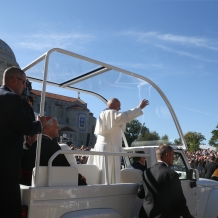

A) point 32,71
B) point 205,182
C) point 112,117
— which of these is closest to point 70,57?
point 32,71

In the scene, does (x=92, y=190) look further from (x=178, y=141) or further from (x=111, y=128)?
(x=178, y=141)

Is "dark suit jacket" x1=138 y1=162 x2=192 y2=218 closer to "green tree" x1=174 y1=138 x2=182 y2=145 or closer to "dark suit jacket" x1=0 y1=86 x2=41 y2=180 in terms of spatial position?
"green tree" x1=174 y1=138 x2=182 y2=145

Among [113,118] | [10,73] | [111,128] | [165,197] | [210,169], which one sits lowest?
[165,197]

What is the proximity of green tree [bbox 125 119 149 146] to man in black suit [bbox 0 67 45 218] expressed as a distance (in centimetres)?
242

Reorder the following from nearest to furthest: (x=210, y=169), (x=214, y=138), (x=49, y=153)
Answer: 1. (x=49, y=153)
2. (x=210, y=169)
3. (x=214, y=138)

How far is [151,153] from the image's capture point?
4332mm

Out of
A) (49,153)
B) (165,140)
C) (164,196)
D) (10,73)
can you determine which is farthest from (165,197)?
(10,73)

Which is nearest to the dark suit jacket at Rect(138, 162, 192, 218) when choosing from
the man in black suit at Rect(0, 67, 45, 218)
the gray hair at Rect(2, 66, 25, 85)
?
the man in black suit at Rect(0, 67, 45, 218)

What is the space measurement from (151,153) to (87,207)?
1379mm

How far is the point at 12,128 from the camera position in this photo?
9.47 feet

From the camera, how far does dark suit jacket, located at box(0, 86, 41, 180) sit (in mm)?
2814

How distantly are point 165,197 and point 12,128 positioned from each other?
182 centimetres

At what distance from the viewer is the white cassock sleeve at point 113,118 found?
447 centimetres

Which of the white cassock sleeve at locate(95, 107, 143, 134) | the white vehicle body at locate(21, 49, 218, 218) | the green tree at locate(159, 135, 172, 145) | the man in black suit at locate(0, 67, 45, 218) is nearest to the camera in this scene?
the man in black suit at locate(0, 67, 45, 218)
